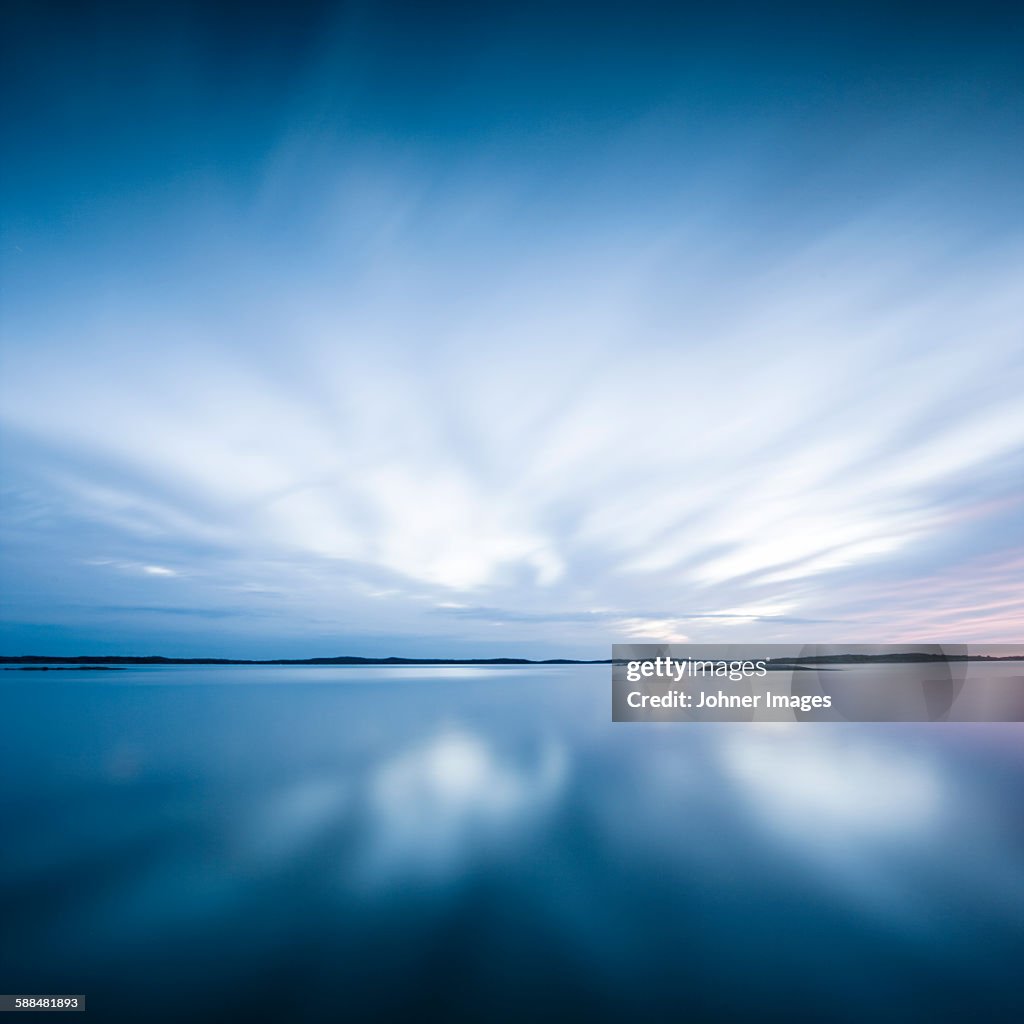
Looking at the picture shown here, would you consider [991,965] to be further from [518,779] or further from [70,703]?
[70,703]

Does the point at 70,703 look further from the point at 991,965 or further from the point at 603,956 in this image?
the point at 991,965

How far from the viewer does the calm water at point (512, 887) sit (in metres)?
5.48

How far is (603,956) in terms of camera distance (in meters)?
6.16

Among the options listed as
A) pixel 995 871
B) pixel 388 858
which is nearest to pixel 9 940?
pixel 388 858

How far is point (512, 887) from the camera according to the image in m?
7.85

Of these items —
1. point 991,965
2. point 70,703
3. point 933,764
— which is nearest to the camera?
point 991,965

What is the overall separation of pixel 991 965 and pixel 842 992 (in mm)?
2265

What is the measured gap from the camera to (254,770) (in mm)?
14680

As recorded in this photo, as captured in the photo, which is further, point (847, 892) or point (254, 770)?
point (254, 770)

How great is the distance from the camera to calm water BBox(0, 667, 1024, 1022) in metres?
5.48

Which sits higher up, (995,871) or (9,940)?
(995,871)

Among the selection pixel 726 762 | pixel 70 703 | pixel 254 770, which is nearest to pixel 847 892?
pixel 726 762

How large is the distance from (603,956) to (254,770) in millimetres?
12283

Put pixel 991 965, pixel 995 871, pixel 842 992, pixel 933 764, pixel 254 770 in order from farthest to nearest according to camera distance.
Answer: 1. pixel 933 764
2. pixel 254 770
3. pixel 995 871
4. pixel 991 965
5. pixel 842 992
